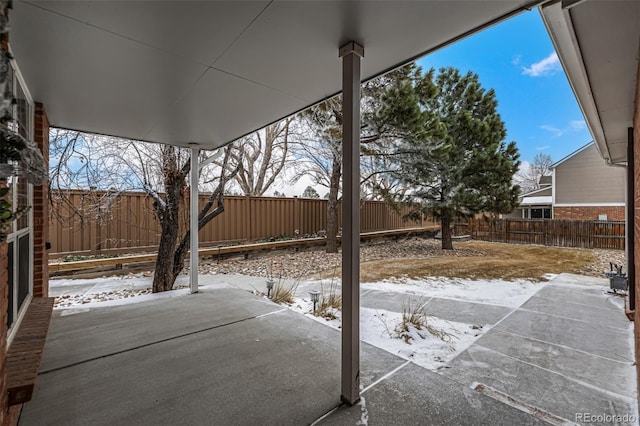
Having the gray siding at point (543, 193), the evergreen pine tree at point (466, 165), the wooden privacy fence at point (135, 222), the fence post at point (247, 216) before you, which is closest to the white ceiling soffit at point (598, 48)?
the wooden privacy fence at point (135, 222)

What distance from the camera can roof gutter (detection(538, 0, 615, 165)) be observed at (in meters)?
1.50

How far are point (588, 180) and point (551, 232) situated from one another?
4.47 meters

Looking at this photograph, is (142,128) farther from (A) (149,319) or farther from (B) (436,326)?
(B) (436,326)

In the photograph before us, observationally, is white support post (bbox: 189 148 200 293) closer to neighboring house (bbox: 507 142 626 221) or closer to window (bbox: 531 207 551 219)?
neighboring house (bbox: 507 142 626 221)

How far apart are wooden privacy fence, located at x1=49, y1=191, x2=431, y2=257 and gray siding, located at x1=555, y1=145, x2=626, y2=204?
1346 cm

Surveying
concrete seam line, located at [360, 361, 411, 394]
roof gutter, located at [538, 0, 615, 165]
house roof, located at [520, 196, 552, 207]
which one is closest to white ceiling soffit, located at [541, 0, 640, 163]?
roof gutter, located at [538, 0, 615, 165]

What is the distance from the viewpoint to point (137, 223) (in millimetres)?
6695

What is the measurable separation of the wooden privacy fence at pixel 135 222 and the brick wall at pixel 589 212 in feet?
43.2

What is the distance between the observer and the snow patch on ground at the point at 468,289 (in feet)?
16.0

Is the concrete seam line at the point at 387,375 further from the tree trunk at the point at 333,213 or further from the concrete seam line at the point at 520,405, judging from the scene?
the tree trunk at the point at 333,213

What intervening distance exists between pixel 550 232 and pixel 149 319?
46.8 feet

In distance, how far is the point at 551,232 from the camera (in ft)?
39.6

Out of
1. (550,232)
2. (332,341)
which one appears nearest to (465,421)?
(332,341)

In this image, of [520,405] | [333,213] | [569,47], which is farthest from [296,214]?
[569,47]
